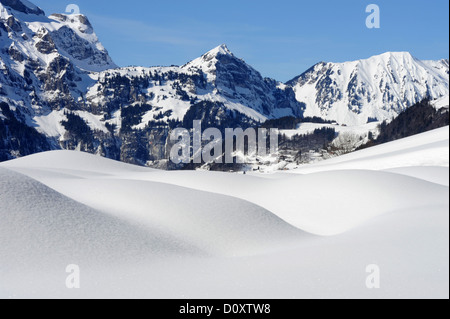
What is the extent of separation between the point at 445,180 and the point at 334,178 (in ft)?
25.5

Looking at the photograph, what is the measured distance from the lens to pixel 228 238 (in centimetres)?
2450

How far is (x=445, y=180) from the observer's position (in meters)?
33.9

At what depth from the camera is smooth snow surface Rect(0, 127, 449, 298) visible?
16.2 metres

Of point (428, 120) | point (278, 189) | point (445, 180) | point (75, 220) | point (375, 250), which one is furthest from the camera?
point (428, 120)

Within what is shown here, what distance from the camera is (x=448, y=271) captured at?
15.1 m

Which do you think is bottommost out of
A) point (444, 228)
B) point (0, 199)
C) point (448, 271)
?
point (448, 271)

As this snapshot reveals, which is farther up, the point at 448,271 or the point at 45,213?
the point at 45,213

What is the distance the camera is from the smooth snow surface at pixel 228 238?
53.1 ft
